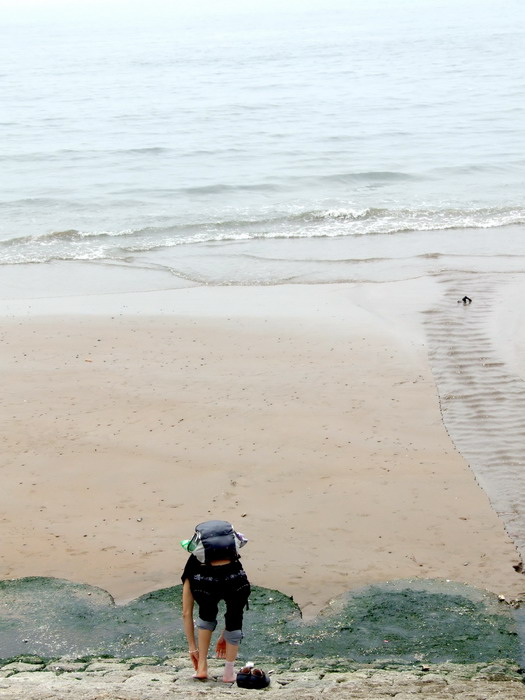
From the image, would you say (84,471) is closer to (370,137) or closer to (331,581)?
(331,581)

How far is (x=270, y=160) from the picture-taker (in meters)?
27.2

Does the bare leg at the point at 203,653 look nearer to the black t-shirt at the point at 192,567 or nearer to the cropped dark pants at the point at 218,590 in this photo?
the cropped dark pants at the point at 218,590

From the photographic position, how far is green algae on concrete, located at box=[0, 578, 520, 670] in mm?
6121

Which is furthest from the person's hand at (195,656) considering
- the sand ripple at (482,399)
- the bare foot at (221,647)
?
the sand ripple at (482,399)

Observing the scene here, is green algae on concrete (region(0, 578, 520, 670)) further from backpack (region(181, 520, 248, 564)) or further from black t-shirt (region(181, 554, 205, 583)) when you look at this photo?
backpack (region(181, 520, 248, 564))

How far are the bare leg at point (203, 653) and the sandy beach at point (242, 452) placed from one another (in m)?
1.49

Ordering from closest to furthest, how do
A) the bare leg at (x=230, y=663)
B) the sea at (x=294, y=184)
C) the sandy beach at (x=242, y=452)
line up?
the bare leg at (x=230, y=663), the sandy beach at (x=242, y=452), the sea at (x=294, y=184)

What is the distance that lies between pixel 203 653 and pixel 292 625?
1305 millimetres

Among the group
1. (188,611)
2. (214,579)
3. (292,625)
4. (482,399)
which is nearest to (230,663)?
(188,611)

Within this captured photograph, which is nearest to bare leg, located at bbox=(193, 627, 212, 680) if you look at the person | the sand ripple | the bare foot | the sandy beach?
the person

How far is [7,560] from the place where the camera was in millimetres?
7387

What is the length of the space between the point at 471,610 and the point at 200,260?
1131 centimetres

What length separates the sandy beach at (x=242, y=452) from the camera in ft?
24.1

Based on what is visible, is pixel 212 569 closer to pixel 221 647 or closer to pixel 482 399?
pixel 221 647
